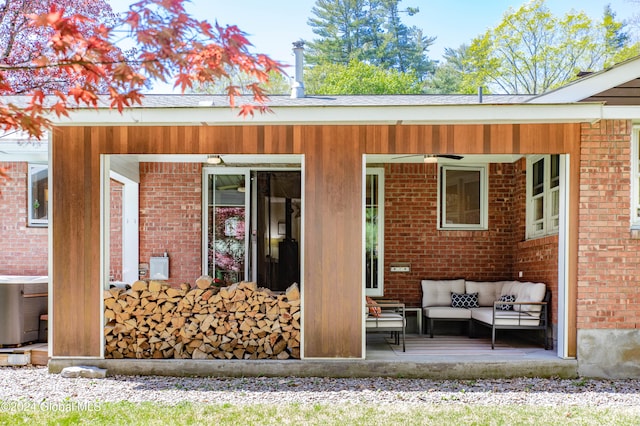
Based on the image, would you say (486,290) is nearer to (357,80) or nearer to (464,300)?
(464,300)

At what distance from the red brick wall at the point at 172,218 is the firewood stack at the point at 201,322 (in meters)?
3.03

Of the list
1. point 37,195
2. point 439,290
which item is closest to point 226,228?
point 37,195

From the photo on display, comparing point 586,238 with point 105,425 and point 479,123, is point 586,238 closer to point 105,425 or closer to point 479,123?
point 479,123

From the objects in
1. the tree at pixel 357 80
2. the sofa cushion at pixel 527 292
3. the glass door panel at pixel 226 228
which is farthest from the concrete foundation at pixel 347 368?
the tree at pixel 357 80

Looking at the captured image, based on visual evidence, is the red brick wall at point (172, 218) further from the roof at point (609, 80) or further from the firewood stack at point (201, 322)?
the roof at point (609, 80)

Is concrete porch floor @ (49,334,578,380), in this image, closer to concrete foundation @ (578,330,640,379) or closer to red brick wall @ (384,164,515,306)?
concrete foundation @ (578,330,640,379)

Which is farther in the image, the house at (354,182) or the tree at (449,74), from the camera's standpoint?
the tree at (449,74)

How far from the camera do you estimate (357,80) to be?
3278 centimetres

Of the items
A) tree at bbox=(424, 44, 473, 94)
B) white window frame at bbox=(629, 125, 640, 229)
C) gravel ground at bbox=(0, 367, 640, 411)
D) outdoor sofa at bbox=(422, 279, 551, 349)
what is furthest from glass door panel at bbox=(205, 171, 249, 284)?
tree at bbox=(424, 44, 473, 94)

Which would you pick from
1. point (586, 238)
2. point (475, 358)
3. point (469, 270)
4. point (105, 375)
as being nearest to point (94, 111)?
point (105, 375)

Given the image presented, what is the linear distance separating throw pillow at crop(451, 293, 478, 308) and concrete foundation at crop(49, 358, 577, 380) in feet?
9.28

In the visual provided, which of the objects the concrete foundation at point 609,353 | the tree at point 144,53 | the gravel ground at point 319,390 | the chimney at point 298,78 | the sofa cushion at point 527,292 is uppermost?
the chimney at point 298,78

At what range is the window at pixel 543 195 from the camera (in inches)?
351

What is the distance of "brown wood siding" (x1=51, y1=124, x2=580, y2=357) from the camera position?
7641 millimetres
